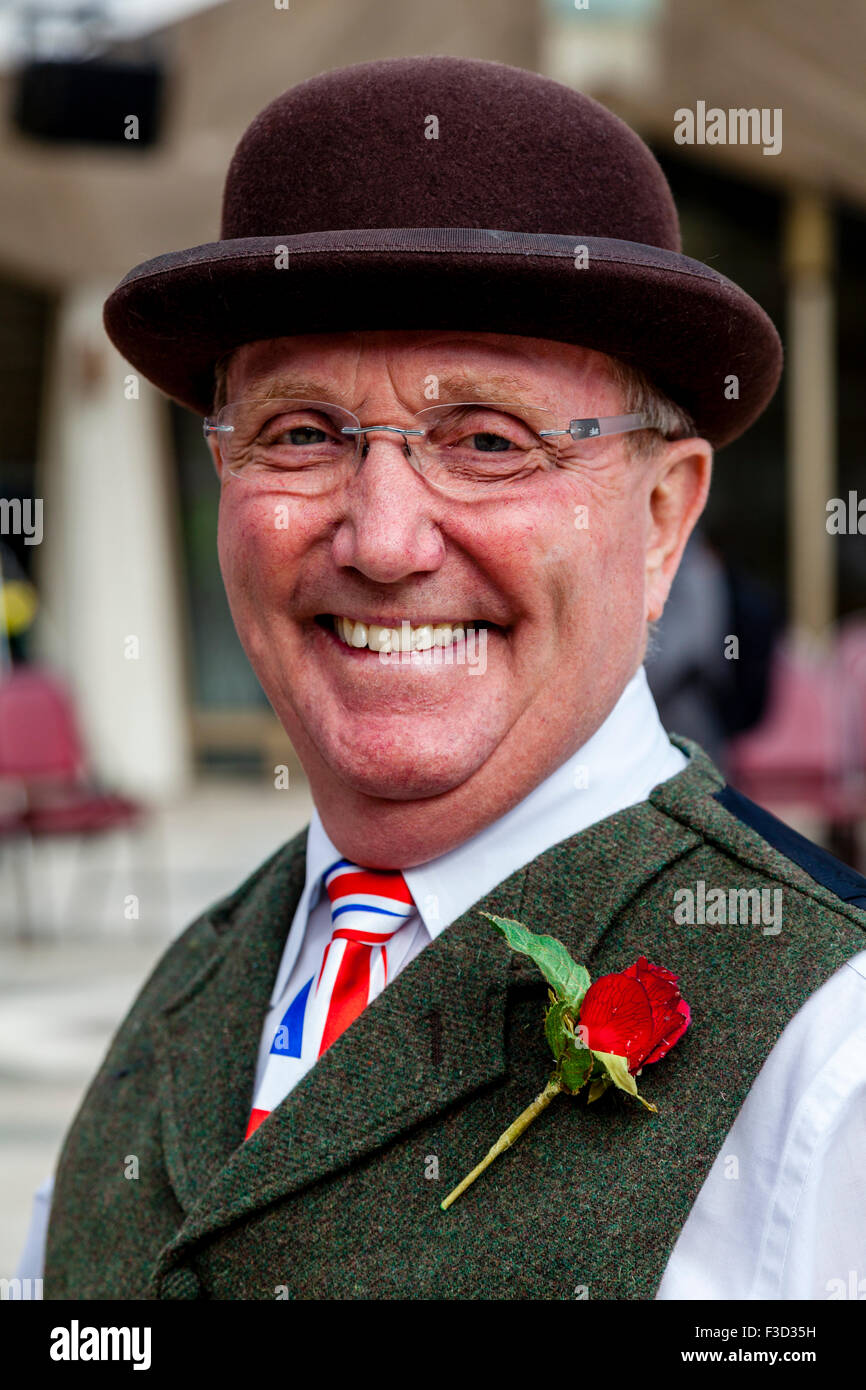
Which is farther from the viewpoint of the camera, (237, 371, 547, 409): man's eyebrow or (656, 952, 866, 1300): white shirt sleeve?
(237, 371, 547, 409): man's eyebrow

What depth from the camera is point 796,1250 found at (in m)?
1.02

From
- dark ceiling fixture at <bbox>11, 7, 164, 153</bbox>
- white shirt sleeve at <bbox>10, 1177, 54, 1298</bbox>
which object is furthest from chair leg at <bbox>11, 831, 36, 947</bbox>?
white shirt sleeve at <bbox>10, 1177, 54, 1298</bbox>

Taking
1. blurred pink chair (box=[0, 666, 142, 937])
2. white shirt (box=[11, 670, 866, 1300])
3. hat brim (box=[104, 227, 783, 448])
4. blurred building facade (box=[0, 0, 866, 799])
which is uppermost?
blurred building facade (box=[0, 0, 866, 799])

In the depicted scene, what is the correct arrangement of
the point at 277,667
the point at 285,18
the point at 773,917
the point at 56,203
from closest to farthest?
the point at 773,917 → the point at 277,667 → the point at 285,18 → the point at 56,203

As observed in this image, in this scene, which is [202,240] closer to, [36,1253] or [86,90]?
[86,90]

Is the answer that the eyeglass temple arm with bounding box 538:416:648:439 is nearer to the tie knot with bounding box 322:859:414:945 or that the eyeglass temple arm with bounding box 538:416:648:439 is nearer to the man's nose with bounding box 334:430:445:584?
the man's nose with bounding box 334:430:445:584

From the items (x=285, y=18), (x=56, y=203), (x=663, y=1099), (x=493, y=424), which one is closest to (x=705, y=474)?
(x=493, y=424)

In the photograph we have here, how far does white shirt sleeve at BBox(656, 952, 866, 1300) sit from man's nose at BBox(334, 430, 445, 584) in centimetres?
46

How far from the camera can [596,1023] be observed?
3.62 feet

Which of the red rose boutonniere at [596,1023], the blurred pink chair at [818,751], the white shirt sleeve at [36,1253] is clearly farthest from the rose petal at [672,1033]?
the blurred pink chair at [818,751]

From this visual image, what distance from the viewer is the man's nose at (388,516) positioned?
3.92 feet

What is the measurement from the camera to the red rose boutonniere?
1081 millimetres

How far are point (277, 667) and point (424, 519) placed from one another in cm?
22
